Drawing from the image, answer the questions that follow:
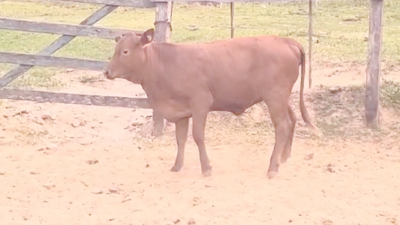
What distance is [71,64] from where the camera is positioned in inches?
351

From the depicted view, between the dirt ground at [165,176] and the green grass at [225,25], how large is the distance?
6.76 ft

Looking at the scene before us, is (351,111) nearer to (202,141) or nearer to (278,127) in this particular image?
(278,127)

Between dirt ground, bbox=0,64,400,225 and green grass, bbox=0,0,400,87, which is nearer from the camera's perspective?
dirt ground, bbox=0,64,400,225

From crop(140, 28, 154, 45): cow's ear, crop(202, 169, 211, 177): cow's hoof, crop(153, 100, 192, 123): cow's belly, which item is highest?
crop(140, 28, 154, 45): cow's ear

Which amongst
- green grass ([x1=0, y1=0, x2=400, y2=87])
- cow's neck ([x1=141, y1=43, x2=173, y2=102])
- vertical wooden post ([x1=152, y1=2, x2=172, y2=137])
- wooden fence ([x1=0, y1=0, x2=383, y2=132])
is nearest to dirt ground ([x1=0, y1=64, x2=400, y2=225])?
wooden fence ([x1=0, y1=0, x2=383, y2=132])

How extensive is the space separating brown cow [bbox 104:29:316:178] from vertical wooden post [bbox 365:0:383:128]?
1811 millimetres

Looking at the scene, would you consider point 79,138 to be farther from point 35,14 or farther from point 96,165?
point 35,14

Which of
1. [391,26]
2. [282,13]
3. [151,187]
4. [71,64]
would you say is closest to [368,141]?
[151,187]

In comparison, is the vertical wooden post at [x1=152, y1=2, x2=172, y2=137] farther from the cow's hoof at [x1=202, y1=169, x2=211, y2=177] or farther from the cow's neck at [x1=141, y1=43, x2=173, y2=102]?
the cow's hoof at [x1=202, y1=169, x2=211, y2=177]

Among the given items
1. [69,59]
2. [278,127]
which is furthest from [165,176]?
[69,59]

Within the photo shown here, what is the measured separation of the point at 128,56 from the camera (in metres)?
7.43

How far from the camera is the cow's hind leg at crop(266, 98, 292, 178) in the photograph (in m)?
7.47

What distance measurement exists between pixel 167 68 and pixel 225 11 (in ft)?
47.7

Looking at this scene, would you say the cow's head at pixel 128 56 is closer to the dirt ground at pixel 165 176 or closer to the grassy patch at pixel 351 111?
the dirt ground at pixel 165 176
